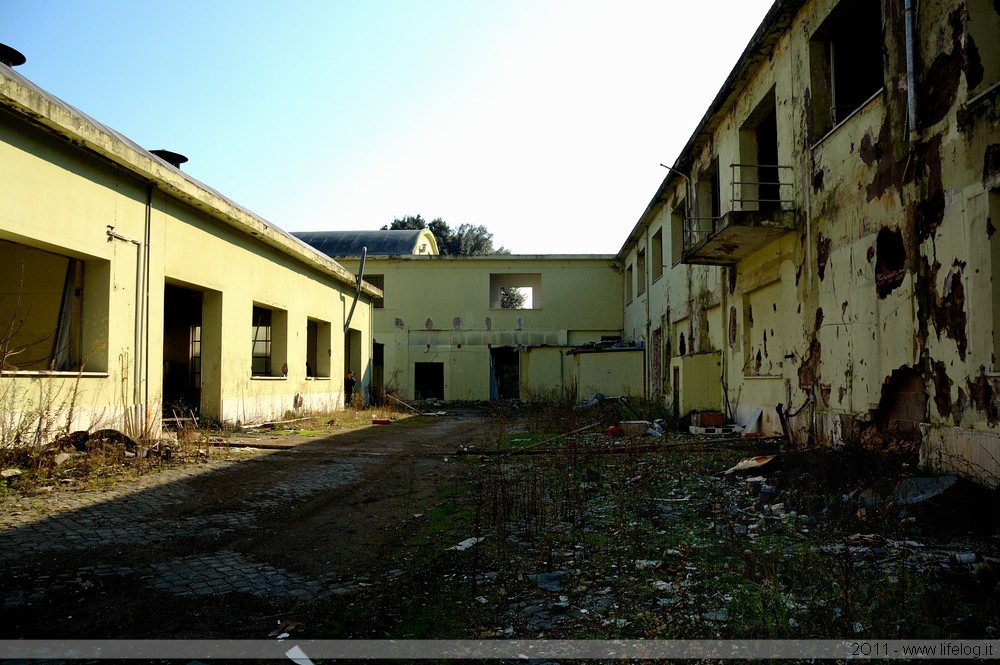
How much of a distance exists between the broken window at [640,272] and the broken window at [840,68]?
12537 millimetres

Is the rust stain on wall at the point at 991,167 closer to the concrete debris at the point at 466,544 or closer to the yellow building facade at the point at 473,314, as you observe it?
the concrete debris at the point at 466,544

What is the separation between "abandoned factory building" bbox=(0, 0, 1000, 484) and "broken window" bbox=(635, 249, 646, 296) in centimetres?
409

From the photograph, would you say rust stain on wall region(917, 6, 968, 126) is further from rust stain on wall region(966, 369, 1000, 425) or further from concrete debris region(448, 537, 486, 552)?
concrete debris region(448, 537, 486, 552)

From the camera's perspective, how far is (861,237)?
734 cm

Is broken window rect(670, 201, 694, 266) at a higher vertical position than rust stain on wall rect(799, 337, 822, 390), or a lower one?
higher

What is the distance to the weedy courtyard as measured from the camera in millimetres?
3092

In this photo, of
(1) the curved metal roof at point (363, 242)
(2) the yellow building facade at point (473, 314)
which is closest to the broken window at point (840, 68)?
(2) the yellow building facade at point (473, 314)

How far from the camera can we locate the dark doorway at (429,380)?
87.3 ft

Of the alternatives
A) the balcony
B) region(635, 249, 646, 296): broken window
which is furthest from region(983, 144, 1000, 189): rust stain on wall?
region(635, 249, 646, 296): broken window

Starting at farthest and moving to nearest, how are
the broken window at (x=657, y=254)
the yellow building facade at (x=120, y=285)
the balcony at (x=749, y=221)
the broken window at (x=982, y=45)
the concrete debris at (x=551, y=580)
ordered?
the broken window at (x=657, y=254), the balcony at (x=749, y=221), the yellow building facade at (x=120, y=285), the broken window at (x=982, y=45), the concrete debris at (x=551, y=580)

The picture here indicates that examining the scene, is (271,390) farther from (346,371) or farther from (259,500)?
(259,500)

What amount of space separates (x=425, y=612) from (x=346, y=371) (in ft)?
58.2

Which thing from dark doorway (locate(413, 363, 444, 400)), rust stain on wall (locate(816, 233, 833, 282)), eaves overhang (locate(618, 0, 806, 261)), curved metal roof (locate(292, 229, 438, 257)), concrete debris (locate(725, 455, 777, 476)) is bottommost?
concrete debris (locate(725, 455, 777, 476))

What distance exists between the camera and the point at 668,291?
56.4ft
